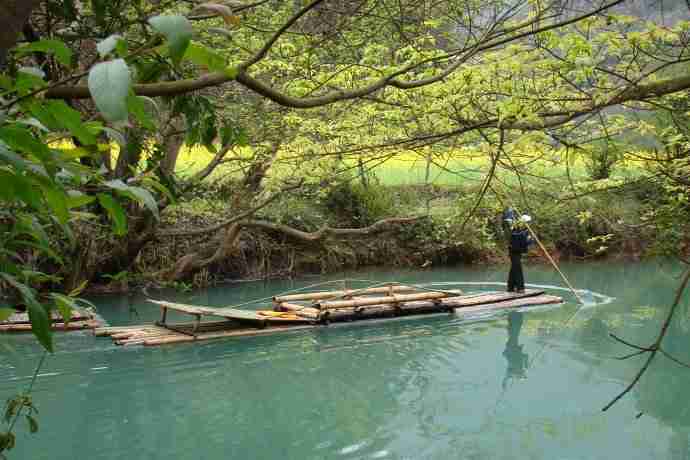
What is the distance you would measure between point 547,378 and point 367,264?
9.35 m

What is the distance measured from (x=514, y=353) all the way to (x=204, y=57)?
932cm

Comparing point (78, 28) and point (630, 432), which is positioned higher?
point (78, 28)

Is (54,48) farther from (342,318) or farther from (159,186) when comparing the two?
(342,318)

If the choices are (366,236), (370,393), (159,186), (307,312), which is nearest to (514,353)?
(370,393)

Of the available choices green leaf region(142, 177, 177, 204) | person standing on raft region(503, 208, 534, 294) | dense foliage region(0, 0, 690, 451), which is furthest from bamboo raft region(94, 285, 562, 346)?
green leaf region(142, 177, 177, 204)

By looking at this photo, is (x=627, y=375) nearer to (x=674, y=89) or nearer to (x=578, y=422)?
(x=578, y=422)

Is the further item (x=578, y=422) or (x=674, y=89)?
(x=578, y=422)

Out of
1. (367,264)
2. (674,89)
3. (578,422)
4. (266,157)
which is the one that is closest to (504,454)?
(578,422)

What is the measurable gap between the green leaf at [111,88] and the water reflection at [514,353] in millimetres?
7875

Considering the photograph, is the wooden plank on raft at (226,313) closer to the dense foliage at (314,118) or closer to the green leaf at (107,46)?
the dense foliage at (314,118)

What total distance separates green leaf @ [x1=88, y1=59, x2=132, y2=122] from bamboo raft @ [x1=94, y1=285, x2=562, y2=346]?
28.9ft

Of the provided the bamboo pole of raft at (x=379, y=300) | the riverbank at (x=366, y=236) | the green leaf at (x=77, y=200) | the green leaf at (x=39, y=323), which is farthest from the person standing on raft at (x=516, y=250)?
the green leaf at (x=39, y=323)

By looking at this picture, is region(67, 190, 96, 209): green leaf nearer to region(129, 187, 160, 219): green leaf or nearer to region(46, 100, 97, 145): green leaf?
region(129, 187, 160, 219): green leaf

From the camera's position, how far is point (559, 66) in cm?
364
